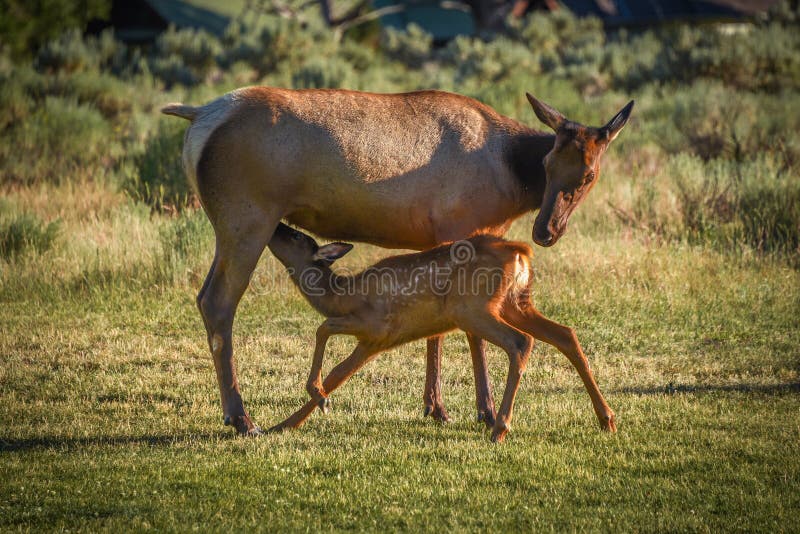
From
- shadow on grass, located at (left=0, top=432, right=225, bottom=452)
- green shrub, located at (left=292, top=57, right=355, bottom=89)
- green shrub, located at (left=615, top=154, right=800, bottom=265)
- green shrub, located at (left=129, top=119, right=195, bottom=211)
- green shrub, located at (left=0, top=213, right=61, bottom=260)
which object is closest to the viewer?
shadow on grass, located at (left=0, top=432, right=225, bottom=452)

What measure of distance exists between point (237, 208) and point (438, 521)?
8.63ft

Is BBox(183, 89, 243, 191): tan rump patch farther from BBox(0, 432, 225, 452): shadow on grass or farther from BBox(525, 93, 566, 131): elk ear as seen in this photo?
BBox(525, 93, 566, 131): elk ear

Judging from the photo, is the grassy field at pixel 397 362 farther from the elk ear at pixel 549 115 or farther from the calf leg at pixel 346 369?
the elk ear at pixel 549 115

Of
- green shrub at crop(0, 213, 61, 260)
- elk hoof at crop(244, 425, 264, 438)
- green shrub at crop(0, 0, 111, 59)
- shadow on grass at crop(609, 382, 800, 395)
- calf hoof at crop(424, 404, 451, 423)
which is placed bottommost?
green shrub at crop(0, 0, 111, 59)

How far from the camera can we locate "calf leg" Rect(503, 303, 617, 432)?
699 cm

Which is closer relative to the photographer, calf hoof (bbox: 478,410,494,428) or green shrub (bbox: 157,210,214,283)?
calf hoof (bbox: 478,410,494,428)

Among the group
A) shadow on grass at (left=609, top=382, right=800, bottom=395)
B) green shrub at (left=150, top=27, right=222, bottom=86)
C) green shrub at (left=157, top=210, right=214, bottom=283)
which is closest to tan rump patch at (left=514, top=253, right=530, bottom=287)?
shadow on grass at (left=609, top=382, right=800, bottom=395)

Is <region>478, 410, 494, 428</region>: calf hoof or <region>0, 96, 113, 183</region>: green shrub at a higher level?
<region>478, 410, 494, 428</region>: calf hoof

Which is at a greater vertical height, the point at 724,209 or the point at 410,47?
the point at 724,209

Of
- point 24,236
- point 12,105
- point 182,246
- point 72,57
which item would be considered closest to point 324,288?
point 182,246

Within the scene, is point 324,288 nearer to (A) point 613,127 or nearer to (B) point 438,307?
(B) point 438,307

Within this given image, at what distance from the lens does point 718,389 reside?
318 inches

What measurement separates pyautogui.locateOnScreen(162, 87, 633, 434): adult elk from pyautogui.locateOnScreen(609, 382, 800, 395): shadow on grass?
1.47 m

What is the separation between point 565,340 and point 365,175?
1.76 meters
